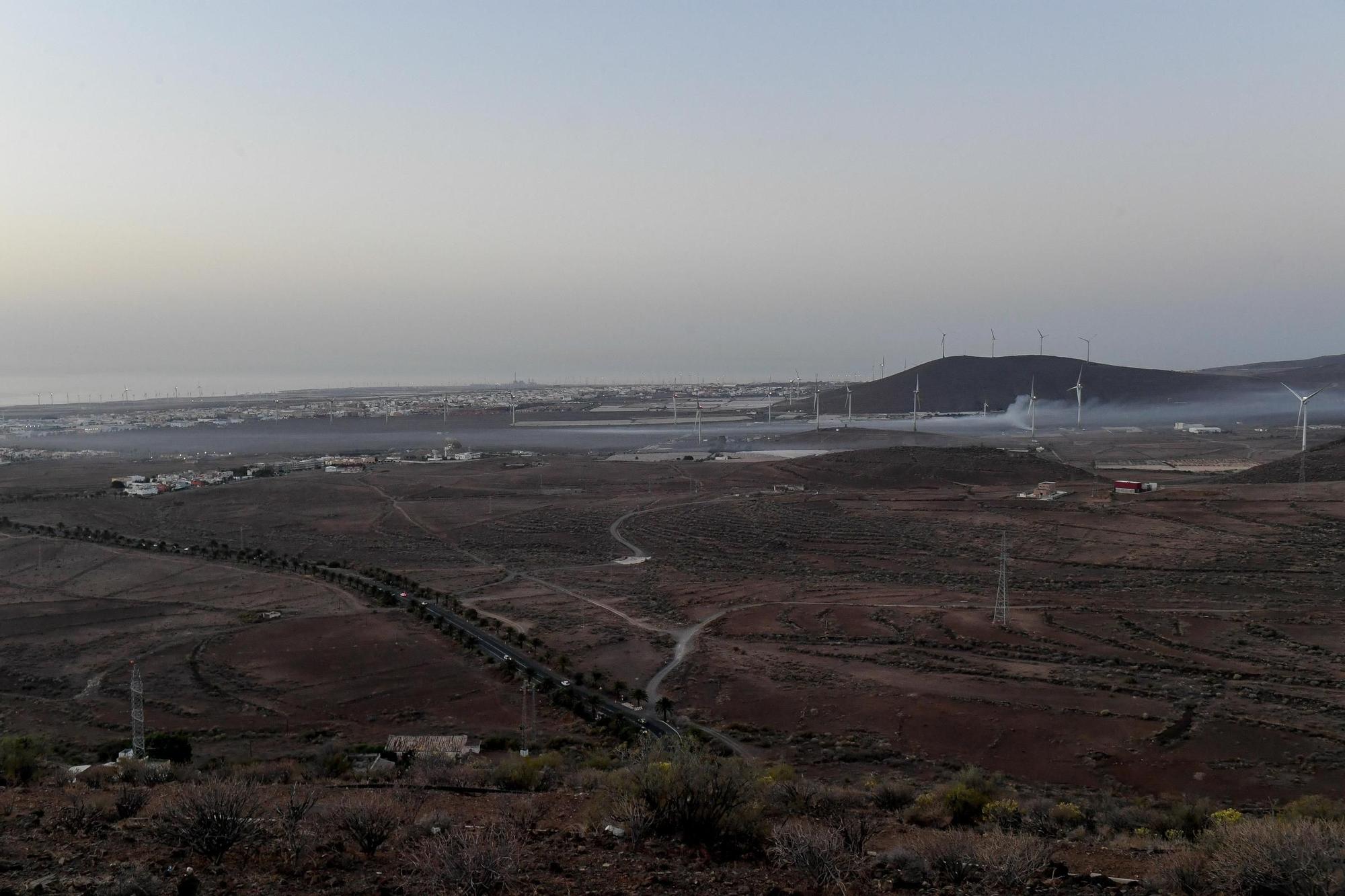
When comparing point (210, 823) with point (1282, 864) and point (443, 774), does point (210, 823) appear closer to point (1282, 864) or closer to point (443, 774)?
point (443, 774)

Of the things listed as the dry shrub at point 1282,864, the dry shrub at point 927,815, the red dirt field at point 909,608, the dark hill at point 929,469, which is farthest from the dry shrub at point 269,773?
the dark hill at point 929,469

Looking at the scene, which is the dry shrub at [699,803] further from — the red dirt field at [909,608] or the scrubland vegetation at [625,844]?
the red dirt field at [909,608]

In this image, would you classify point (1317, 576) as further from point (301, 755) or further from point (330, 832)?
point (330, 832)

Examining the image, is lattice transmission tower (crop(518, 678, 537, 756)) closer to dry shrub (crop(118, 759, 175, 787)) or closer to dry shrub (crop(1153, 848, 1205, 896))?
dry shrub (crop(118, 759, 175, 787))

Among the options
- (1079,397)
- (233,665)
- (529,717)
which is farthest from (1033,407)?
(233,665)

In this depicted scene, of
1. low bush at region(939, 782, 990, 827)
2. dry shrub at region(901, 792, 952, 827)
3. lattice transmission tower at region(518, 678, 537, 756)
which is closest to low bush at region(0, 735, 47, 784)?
lattice transmission tower at region(518, 678, 537, 756)

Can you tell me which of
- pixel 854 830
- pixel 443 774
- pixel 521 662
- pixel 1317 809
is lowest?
pixel 521 662
